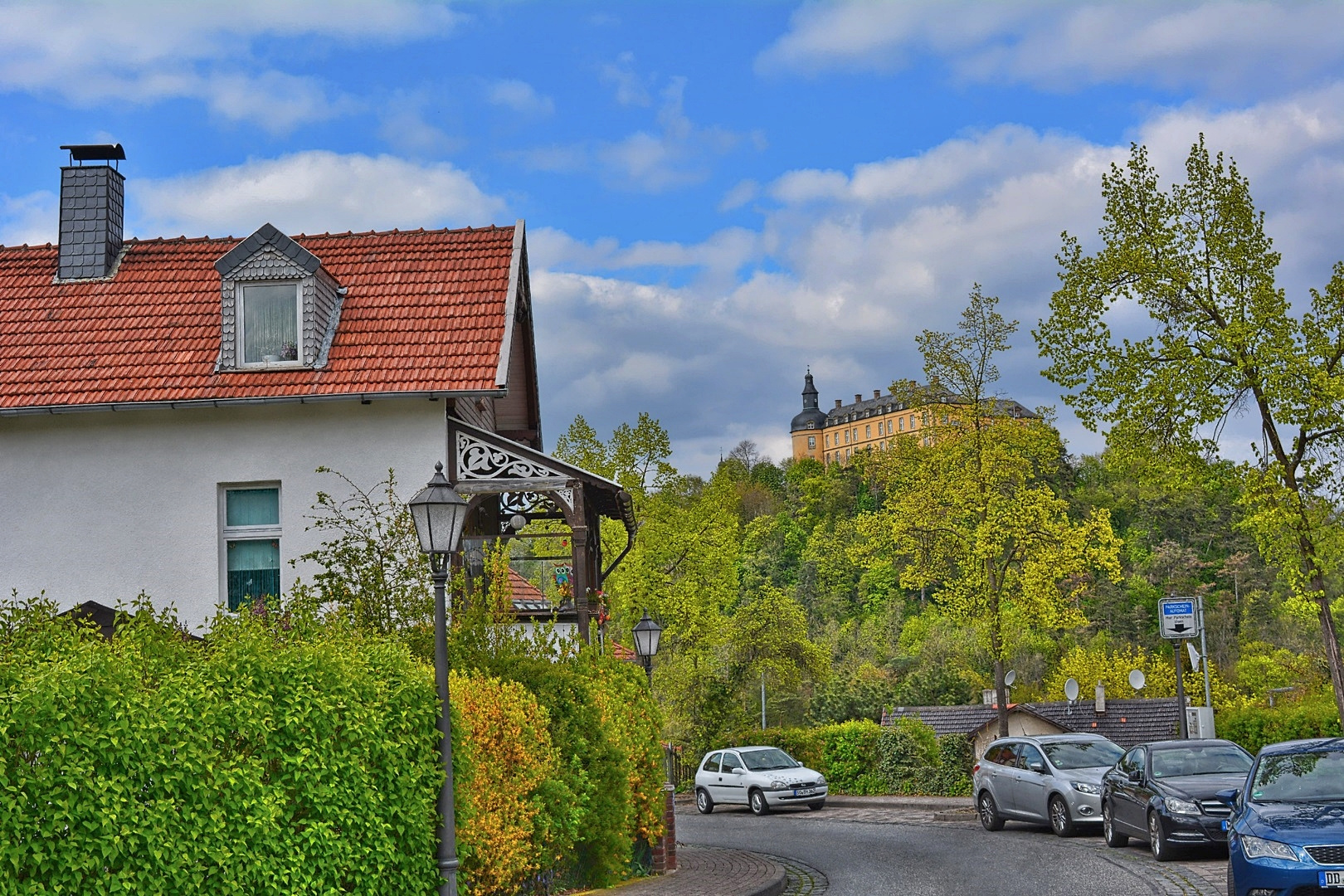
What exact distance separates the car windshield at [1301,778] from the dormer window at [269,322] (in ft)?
46.2

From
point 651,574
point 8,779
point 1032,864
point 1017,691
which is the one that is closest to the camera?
point 8,779

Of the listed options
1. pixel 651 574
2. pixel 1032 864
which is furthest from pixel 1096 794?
pixel 651 574

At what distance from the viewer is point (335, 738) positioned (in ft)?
29.8

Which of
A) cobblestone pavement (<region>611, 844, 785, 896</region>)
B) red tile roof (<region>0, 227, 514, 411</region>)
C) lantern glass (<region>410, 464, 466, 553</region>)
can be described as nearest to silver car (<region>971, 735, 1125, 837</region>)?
cobblestone pavement (<region>611, 844, 785, 896</region>)

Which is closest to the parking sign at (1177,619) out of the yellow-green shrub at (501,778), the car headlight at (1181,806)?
the car headlight at (1181,806)

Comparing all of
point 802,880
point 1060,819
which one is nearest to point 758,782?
point 1060,819

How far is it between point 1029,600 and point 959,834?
27.3 feet

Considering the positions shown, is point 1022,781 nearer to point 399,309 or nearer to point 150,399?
point 399,309

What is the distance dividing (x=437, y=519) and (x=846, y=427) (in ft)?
566

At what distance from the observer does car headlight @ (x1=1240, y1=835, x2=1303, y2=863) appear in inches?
429

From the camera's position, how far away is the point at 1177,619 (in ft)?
70.5

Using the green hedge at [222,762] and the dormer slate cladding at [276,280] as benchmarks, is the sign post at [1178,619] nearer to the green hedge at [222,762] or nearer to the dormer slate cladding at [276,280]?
the green hedge at [222,762]

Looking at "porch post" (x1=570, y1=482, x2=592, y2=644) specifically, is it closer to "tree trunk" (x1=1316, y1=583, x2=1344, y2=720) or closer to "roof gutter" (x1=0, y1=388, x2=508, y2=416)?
"roof gutter" (x1=0, y1=388, x2=508, y2=416)

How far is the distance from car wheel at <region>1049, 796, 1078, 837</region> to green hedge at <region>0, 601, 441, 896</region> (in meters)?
14.0
